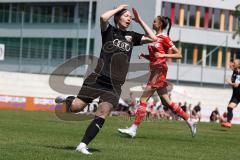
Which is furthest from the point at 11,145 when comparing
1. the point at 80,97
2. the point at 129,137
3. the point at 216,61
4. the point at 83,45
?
the point at 216,61

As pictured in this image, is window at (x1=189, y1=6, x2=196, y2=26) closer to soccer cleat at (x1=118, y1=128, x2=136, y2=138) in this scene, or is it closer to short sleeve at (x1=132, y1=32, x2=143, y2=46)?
soccer cleat at (x1=118, y1=128, x2=136, y2=138)

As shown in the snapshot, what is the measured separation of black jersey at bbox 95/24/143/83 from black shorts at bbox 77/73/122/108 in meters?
0.09

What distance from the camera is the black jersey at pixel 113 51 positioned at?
12.1 m

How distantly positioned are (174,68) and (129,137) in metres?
47.8

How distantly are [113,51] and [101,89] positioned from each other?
0.64 metres

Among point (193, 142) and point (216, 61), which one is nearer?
point (193, 142)

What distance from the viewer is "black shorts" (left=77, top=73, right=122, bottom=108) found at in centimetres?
1202

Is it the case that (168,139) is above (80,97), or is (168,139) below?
below

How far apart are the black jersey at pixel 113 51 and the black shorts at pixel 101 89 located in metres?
0.09

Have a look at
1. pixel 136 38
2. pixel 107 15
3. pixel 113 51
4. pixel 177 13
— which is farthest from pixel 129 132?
pixel 177 13

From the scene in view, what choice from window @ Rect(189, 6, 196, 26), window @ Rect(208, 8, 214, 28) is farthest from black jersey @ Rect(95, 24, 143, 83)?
window @ Rect(208, 8, 214, 28)

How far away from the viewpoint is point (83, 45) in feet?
187

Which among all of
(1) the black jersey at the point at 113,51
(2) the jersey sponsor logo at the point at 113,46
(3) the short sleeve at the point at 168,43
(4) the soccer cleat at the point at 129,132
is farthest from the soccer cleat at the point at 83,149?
(3) the short sleeve at the point at 168,43

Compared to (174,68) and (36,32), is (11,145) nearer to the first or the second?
(174,68)
